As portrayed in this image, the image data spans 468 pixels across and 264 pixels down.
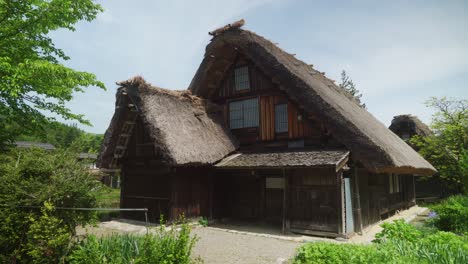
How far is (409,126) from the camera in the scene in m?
23.1

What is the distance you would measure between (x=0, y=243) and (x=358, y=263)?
19.7ft

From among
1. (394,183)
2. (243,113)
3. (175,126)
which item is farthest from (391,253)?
(394,183)

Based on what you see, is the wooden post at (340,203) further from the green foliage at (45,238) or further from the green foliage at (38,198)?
the green foliage at (45,238)

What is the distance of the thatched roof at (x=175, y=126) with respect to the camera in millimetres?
10609

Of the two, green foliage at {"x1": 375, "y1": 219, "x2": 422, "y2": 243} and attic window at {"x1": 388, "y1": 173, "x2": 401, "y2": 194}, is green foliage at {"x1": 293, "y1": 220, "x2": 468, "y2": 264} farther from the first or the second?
attic window at {"x1": 388, "y1": 173, "x2": 401, "y2": 194}

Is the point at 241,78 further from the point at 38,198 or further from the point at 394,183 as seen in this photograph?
the point at 38,198

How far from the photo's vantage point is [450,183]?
65.1 ft

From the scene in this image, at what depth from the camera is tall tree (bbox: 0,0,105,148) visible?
319 inches

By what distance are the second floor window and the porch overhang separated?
1.73 meters

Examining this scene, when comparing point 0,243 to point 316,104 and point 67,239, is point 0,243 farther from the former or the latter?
point 316,104

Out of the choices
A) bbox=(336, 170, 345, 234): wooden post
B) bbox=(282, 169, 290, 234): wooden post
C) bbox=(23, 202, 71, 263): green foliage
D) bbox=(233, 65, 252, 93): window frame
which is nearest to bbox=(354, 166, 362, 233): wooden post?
bbox=(336, 170, 345, 234): wooden post

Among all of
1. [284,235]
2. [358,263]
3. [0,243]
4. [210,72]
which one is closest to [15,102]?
[0,243]

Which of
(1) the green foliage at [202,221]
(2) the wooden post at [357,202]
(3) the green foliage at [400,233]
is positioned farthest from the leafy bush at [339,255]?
(1) the green foliage at [202,221]

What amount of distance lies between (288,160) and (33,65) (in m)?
7.89
